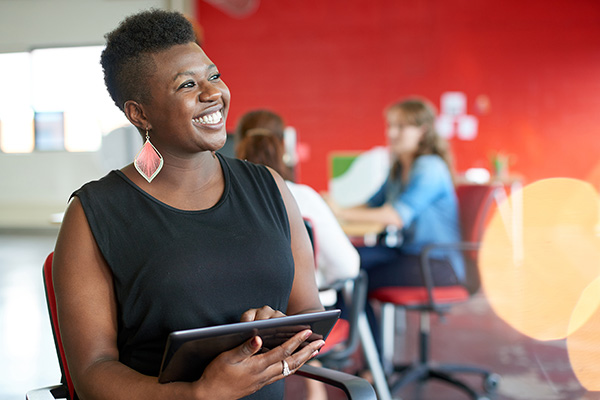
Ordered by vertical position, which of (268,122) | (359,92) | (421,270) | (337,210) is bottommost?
(421,270)

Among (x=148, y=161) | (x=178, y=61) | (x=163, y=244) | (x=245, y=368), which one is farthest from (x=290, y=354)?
(x=178, y=61)

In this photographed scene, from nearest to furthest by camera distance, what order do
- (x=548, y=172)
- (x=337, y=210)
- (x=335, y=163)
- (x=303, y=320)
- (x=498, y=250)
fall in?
1. (x=303, y=320)
2. (x=337, y=210)
3. (x=335, y=163)
4. (x=498, y=250)
5. (x=548, y=172)

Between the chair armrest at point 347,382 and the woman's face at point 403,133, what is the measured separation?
2.04 meters

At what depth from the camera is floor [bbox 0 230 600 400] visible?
2963 millimetres

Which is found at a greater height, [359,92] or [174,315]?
[359,92]

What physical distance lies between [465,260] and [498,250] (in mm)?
3537

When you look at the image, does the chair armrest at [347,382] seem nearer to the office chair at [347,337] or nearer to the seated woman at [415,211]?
the office chair at [347,337]

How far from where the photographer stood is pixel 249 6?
7789 mm

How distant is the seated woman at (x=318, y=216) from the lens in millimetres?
2133

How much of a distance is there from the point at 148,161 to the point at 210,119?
15 centimetres

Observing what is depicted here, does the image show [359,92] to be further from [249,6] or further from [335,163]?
[335,163]

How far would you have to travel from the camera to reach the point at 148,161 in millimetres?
1207

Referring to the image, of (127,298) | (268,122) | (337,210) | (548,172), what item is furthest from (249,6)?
(127,298)

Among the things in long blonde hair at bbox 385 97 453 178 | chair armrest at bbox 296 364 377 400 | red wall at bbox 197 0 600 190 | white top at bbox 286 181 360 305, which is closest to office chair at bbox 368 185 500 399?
long blonde hair at bbox 385 97 453 178
